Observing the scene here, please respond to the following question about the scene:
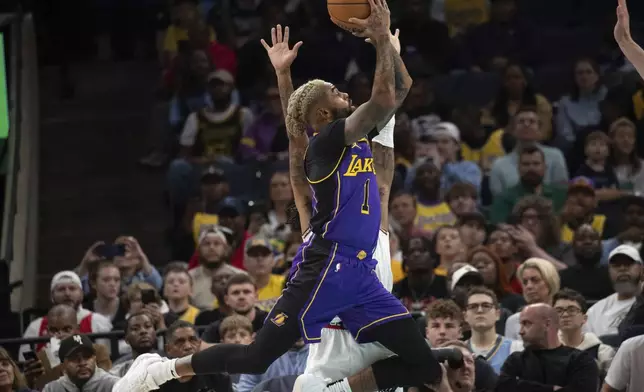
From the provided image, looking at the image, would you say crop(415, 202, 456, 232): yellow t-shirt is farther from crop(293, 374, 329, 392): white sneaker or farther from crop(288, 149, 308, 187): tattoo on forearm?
crop(293, 374, 329, 392): white sneaker

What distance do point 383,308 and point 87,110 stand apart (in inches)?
377

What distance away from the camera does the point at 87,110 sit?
1695 cm

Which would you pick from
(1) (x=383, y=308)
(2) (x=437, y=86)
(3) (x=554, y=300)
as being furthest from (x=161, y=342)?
(2) (x=437, y=86)

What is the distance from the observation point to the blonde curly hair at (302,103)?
8.02 m

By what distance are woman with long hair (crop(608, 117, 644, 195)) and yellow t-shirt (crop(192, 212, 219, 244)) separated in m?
3.78

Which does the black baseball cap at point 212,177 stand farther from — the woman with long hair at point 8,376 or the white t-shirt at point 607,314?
the white t-shirt at point 607,314

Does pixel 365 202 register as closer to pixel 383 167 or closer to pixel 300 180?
pixel 300 180

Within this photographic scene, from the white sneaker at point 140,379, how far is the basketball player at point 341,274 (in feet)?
2.61

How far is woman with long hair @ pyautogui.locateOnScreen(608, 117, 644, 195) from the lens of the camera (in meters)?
14.3

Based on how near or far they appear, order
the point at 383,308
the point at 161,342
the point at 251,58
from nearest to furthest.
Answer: the point at 383,308, the point at 161,342, the point at 251,58

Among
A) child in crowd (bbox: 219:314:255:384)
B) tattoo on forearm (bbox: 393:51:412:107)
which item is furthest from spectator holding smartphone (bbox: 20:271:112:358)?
tattoo on forearm (bbox: 393:51:412:107)

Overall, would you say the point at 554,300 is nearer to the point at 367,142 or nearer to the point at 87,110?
the point at 367,142

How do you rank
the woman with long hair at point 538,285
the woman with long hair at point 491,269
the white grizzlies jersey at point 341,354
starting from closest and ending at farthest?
1. the white grizzlies jersey at point 341,354
2. the woman with long hair at point 538,285
3. the woman with long hair at point 491,269


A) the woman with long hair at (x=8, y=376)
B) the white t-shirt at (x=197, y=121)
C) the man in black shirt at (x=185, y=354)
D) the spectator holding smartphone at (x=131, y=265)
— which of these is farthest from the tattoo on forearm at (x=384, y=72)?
the white t-shirt at (x=197, y=121)
